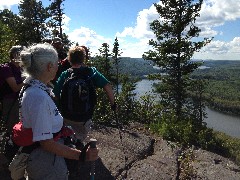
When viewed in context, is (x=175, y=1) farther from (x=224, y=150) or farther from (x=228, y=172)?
(x=228, y=172)

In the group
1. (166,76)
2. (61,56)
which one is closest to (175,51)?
(166,76)

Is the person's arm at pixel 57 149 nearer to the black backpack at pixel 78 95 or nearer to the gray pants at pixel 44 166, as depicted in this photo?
the gray pants at pixel 44 166

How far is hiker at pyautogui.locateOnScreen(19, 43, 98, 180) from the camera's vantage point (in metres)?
2.21

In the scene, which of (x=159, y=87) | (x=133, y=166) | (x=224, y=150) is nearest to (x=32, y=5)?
(x=159, y=87)

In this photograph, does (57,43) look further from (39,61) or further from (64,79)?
(39,61)

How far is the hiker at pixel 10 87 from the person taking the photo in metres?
4.16

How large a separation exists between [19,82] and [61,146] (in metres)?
2.29

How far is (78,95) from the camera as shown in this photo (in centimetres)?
377

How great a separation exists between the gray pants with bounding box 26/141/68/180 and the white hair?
0.65 m

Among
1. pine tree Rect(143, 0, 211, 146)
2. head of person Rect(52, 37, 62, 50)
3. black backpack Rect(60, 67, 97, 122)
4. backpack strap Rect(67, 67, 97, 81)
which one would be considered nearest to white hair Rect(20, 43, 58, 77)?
black backpack Rect(60, 67, 97, 122)

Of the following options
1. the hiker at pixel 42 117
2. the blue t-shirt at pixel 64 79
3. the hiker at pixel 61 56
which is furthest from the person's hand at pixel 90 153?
the hiker at pixel 61 56

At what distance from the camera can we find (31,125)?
223cm

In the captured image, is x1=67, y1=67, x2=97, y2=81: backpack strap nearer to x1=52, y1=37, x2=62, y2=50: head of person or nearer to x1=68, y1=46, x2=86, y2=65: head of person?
x1=68, y1=46, x2=86, y2=65: head of person

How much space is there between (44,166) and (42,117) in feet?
1.57
